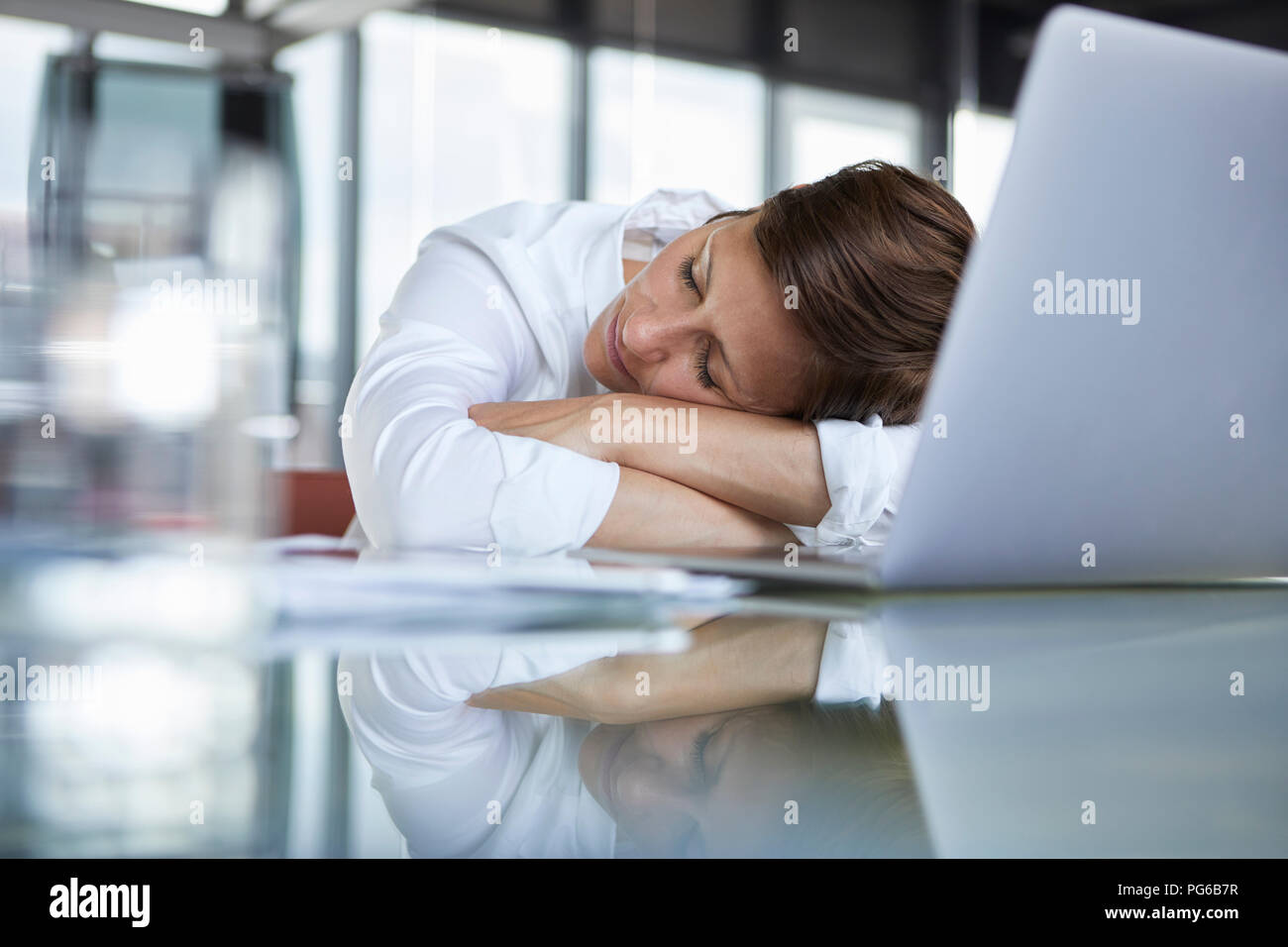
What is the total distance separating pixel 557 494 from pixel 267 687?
477 millimetres

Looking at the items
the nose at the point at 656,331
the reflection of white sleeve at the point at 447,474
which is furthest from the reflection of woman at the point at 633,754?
the nose at the point at 656,331

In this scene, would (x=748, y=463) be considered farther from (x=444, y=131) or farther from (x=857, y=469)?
(x=444, y=131)

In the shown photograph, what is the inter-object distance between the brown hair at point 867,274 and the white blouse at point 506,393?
0.20 ft

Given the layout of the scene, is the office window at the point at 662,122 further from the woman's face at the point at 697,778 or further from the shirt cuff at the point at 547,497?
the woman's face at the point at 697,778

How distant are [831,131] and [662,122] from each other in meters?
0.88

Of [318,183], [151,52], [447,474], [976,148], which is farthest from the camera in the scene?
[976,148]

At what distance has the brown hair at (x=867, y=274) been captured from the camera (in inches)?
36.8

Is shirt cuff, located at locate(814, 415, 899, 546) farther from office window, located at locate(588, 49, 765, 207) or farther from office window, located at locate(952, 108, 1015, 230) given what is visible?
office window, located at locate(952, 108, 1015, 230)

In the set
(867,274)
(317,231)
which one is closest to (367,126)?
(317,231)

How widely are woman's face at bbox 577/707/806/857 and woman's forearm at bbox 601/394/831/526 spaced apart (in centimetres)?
55

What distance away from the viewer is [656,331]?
94 cm

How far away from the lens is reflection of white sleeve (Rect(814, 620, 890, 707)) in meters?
0.36

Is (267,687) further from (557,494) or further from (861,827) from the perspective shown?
(557,494)
